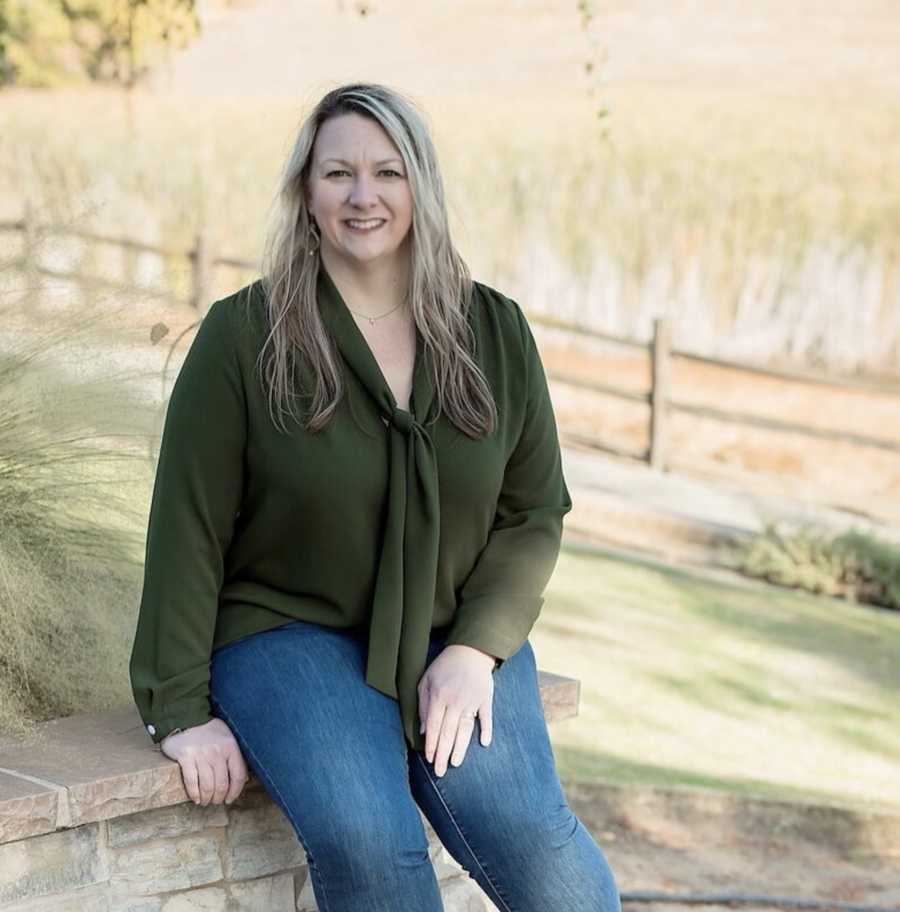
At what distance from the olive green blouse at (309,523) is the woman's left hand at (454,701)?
0.08 ft

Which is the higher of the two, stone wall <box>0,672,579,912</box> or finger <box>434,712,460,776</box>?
finger <box>434,712,460,776</box>

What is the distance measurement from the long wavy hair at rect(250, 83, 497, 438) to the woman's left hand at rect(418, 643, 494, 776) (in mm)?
326

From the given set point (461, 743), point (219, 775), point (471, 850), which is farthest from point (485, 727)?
point (219, 775)

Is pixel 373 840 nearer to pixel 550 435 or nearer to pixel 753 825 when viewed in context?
pixel 550 435

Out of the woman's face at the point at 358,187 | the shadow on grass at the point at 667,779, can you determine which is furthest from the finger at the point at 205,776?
the shadow on grass at the point at 667,779

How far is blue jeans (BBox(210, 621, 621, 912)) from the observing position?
2.10 meters

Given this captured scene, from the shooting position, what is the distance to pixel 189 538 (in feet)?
7.37

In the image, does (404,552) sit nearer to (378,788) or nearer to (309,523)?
(309,523)

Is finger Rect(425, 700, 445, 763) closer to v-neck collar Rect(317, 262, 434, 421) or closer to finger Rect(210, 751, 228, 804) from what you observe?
finger Rect(210, 751, 228, 804)

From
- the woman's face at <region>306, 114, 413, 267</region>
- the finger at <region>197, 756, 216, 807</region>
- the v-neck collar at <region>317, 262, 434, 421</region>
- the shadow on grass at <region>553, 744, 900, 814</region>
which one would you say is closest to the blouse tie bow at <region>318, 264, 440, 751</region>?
the v-neck collar at <region>317, 262, 434, 421</region>

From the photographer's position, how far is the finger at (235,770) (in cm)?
224

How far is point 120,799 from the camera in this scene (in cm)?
221

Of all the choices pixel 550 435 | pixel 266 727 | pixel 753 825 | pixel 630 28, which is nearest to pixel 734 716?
pixel 753 825

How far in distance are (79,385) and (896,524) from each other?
23.9 ft
